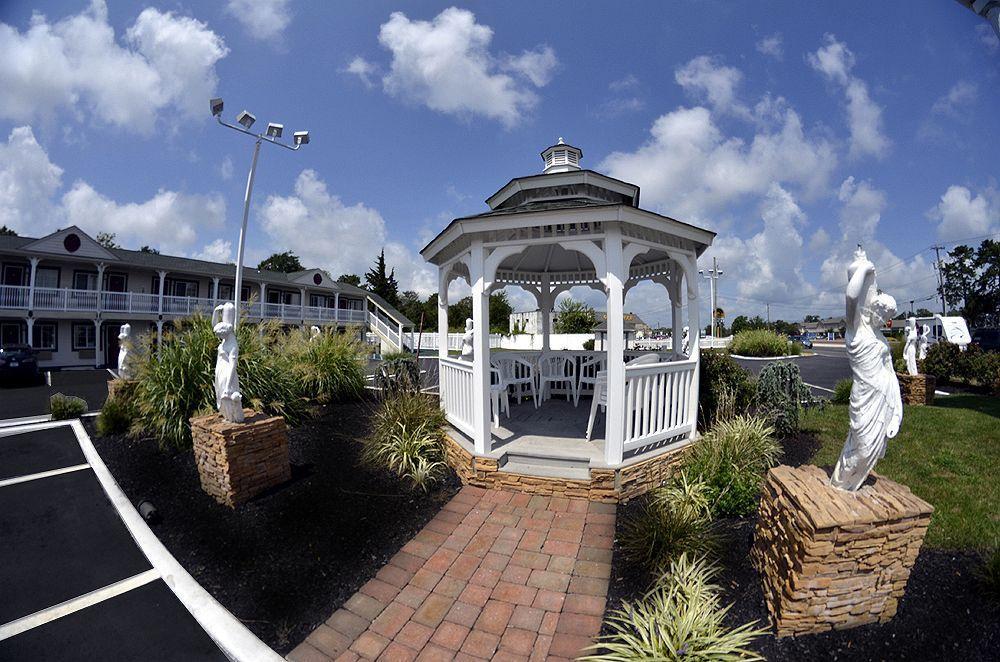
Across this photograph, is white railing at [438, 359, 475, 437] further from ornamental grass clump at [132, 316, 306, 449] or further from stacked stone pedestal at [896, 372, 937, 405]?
stacked stone pedestal at [896, 372, 937, 405]

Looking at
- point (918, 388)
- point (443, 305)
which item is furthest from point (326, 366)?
point (918, 388)

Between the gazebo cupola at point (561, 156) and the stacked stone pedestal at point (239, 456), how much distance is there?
223 inches

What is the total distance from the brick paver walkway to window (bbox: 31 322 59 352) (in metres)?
23.4

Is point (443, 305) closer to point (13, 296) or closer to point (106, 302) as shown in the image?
point (106, 302)

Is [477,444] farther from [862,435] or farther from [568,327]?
[568,327]

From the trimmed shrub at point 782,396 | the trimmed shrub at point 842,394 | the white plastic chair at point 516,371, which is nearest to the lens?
the trimmed shrub at point 782,396

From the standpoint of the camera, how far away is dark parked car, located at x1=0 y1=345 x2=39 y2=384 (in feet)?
38.7

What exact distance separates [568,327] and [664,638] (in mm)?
33359

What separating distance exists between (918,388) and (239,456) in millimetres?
12256

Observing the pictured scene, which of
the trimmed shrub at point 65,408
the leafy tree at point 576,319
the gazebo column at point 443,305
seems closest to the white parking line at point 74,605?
the gazebo column at point 443,305

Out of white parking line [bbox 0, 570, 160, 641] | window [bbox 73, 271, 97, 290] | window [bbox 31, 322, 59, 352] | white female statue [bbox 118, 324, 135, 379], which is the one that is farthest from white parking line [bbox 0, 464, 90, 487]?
window [bbox 73, 271, 97, 290]

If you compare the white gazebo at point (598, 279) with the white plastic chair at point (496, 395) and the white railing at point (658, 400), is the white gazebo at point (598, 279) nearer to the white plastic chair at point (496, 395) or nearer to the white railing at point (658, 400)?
the white railing at point (658, 400)

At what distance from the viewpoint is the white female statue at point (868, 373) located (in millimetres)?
2473

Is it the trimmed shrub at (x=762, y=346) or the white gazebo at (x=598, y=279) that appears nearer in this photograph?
the white gazebo at (x=598, y=279)
